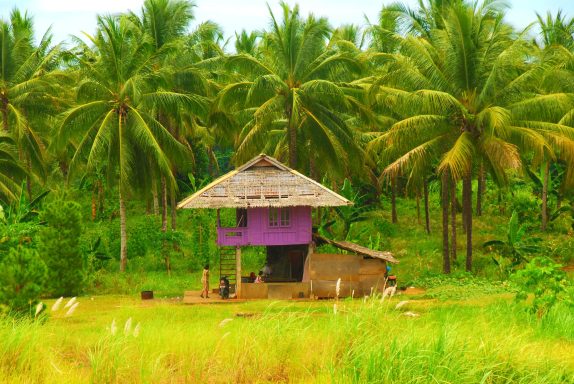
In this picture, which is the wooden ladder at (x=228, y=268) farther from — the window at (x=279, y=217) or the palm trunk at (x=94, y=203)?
the palm trunk at (x=94, y=203)

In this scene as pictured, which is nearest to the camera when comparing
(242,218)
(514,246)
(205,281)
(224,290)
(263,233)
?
(205,281)

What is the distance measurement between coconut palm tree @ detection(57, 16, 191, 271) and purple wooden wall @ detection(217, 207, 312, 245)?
135 inches

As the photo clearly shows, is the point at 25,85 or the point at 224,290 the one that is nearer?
the point at 224,290

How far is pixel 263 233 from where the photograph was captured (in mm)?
23859

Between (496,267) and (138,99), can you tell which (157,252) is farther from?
(496,267)

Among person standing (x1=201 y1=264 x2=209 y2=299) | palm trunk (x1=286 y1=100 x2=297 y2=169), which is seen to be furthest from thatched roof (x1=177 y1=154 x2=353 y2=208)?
palm trunk (x1=286 y1=100 x2=297 y2=169)

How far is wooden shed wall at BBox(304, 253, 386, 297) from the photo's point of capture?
2339cm

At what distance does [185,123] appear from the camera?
112ft

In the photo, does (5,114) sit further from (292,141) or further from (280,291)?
(280,291)

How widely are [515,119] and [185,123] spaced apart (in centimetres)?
1522

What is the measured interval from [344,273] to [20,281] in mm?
10510

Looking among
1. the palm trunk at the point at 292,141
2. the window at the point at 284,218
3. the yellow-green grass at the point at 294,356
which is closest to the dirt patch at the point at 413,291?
the window at the point at 284,218

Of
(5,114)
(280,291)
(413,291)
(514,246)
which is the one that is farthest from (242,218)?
(5,114)

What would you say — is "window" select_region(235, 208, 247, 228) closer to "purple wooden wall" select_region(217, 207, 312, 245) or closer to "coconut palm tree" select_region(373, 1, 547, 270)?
"purple wooden wall" select_region(217, 207, 312, 245)
